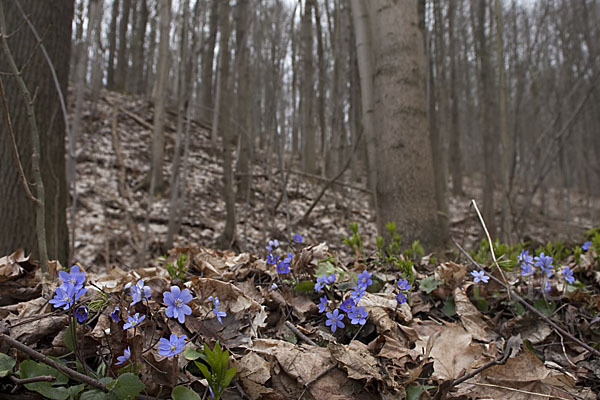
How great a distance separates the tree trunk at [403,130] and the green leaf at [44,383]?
2.29m

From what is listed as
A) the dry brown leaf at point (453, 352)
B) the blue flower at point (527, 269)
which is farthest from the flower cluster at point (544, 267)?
the dry brown leaf at point (453, 352)

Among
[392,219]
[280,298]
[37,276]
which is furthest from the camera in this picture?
[392,219]

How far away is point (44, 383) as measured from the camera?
0.98 meters

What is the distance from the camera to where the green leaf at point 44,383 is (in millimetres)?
965

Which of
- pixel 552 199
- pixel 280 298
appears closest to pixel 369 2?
pixel 280 298

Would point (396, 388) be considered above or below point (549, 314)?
below

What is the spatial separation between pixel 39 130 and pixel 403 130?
9.03 feet

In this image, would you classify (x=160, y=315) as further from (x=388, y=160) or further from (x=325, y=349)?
(x=388, y=160)

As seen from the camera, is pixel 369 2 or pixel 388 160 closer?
pixel 388 160

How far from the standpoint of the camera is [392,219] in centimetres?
290

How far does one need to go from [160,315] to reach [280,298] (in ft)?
1.48

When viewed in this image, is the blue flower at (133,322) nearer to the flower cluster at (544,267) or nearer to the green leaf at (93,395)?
the green leaf at (93,395)

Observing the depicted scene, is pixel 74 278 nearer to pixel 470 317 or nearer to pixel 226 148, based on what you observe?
pixel 470 317

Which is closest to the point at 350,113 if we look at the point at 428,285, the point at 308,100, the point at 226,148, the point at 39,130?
the point at 308,100
